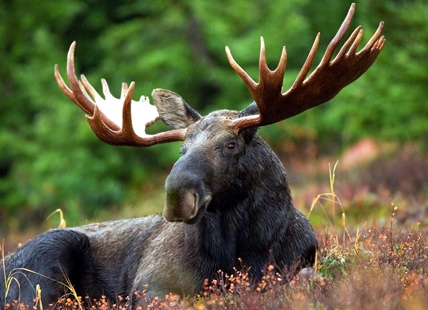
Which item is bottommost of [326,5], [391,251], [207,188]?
[391,251]

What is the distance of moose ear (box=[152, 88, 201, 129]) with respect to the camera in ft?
20.4

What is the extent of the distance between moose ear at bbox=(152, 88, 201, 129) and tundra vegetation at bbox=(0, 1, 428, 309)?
4.91 meters

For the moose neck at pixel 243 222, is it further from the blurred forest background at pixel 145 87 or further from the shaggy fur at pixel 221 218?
the blurred forest background at pixel 145 87

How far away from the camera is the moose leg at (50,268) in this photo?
6.26 m

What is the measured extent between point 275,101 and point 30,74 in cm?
1622

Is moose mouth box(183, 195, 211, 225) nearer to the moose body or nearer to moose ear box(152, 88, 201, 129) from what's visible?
the moose body

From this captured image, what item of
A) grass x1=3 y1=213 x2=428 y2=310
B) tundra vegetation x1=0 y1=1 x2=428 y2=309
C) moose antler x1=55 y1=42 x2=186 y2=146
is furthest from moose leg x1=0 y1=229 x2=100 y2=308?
tundra vegetation x1=0 y1=1 x2=428 y2=309

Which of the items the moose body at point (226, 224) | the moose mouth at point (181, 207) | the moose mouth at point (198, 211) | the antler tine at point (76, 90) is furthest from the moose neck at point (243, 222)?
the antler tine at point (76, 90)

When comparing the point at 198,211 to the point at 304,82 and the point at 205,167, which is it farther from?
the point at 304,82

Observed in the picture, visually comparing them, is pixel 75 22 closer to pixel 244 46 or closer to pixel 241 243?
pixel 244 46

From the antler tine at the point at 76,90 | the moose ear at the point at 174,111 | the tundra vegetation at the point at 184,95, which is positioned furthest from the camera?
the tundra vegetation at the point at 184,95

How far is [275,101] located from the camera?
5.58 meters

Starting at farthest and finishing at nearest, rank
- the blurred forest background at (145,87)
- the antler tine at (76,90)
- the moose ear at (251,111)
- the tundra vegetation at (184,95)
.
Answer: the blurred forest background at (145,87), the tundra vegetation at (184,95), the antler tine at (76,90), the moose ear at (251,111)

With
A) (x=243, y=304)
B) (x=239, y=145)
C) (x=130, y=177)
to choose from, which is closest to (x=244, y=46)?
(x=130, y=177)
